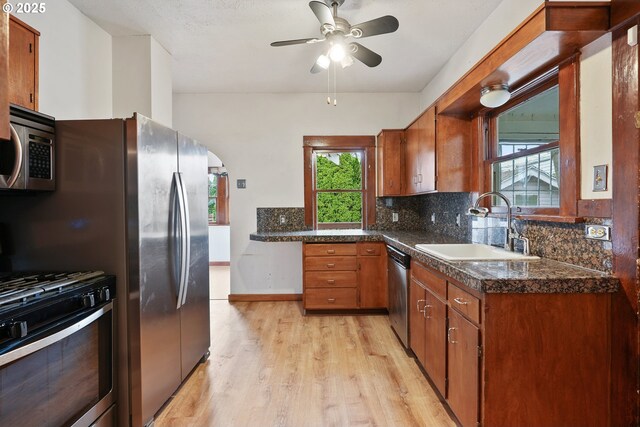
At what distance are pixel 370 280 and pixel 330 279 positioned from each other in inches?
17.8

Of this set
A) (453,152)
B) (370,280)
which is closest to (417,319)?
(370,280)

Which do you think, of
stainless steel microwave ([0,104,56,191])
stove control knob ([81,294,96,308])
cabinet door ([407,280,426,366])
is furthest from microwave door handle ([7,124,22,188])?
cabinet door ([407,280,426,366])

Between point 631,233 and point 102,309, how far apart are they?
8.07 ft

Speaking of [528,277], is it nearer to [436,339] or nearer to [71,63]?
[436,339]

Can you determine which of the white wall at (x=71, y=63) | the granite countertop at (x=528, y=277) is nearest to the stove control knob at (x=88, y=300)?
the white wall at (x=71, y=63)

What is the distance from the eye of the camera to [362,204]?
172 inches

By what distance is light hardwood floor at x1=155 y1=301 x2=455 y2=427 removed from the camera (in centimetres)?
192

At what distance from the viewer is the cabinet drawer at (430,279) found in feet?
6.35

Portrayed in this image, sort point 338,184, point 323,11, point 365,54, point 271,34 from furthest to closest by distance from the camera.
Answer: point 338,184 < point 271,34 < point 365,54 < point 323,11

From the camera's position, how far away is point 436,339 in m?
2.04

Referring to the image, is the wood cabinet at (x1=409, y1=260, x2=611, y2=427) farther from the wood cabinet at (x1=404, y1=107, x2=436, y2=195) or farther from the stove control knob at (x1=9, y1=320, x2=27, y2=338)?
the stove control knob at (x1=9, y1=320, x2=27, y2=338)

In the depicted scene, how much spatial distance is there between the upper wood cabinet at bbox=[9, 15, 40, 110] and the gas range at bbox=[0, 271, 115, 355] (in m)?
0.96

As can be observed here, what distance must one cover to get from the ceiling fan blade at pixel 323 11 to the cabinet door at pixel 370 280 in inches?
92.5

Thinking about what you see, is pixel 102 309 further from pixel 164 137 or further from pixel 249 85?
pixel 249 85
